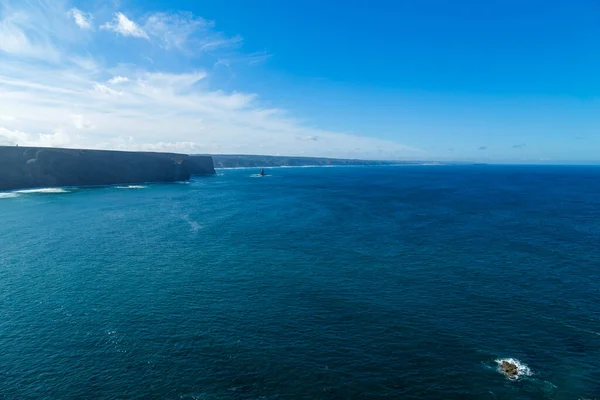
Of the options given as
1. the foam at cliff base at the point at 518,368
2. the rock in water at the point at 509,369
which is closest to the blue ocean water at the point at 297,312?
the foam at cliff base at the point at 518,368

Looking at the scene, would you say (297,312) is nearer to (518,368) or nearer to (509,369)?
(509,369)

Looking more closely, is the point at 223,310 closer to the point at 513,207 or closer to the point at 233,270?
the point at 233,270

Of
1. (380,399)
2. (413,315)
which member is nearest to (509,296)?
(413,315)

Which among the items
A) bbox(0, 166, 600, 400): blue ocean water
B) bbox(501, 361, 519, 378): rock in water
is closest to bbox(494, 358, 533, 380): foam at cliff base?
bbox(501, 361, 519, 378): rock in water

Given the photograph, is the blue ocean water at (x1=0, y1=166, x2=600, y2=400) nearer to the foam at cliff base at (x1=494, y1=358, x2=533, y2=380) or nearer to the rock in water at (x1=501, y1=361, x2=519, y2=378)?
the foam at cliff base at (x1=494, y1=358, x2=533, y2=380)

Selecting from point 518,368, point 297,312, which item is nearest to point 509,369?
point 518,368
